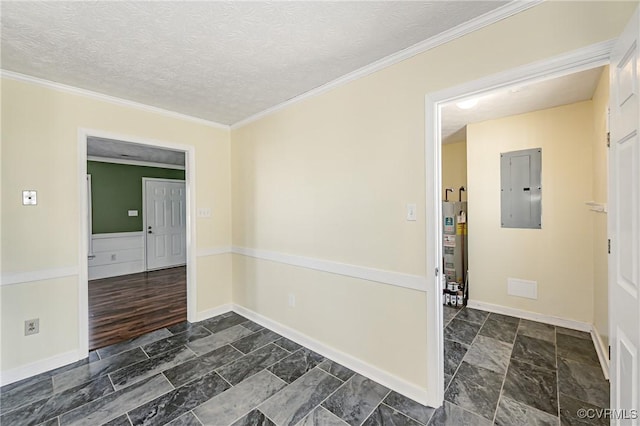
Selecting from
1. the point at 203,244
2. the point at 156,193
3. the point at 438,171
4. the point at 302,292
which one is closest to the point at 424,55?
the point at 438,171

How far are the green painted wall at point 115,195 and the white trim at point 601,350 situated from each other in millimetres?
7293

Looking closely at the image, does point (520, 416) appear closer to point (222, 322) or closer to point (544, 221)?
point (544, 221)

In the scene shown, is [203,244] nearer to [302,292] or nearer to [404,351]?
[302,292]

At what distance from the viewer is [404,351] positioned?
1989 millimetres

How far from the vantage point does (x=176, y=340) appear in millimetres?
2820

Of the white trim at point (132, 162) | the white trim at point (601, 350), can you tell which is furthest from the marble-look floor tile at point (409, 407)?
the white trim at point (132, 162)

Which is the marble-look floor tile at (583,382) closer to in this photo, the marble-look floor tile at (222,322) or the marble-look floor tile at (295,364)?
the marble-look floor tile at (295,364)

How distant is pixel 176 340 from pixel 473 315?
3458 mm

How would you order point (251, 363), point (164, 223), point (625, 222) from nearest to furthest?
point (625, 222) → point (251, 363) → point (164, 223)

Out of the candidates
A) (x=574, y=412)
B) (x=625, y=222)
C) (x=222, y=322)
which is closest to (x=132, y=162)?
(x=222, y=322)

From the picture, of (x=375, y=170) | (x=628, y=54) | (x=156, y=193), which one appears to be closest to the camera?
(x=628, y=54)

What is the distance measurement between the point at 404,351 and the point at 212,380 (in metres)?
1.52

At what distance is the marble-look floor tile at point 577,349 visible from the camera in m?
2.36

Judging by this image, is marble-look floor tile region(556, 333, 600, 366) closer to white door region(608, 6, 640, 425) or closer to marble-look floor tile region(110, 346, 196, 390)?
white door region(608, 6, 640, 425)
